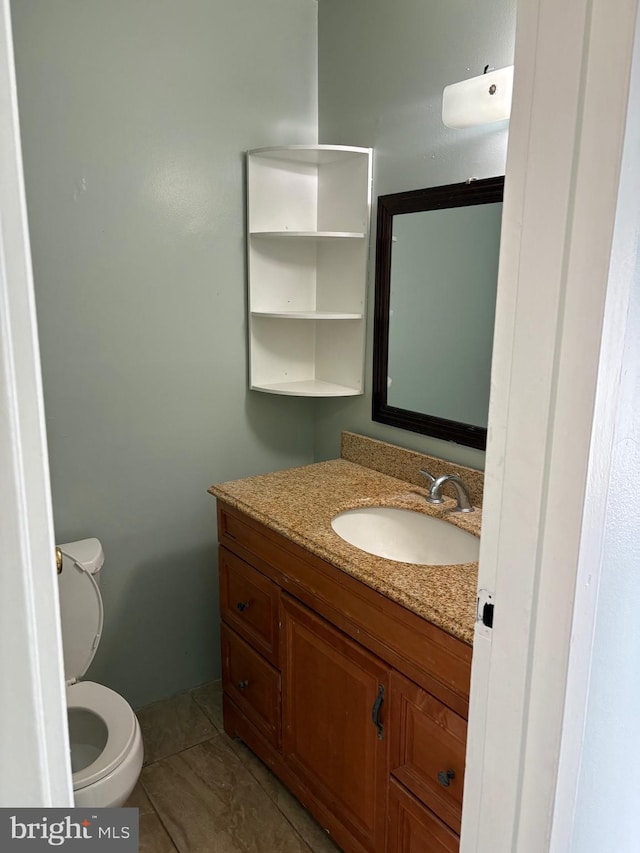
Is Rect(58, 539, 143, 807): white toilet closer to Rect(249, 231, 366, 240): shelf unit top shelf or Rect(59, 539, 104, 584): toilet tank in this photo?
Rect(59, 539, 104, 584): toilet tank

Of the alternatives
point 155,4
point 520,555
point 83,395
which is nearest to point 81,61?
point 155,4

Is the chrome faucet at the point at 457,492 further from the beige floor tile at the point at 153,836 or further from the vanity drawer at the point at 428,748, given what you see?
the beige floor tile at the point at 153,836

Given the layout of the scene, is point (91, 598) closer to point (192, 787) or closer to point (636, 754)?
point (192, 787)

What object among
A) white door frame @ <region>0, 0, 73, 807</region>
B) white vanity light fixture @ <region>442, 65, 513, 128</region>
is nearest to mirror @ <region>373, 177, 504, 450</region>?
white vanity light fixture @ <region>442, 65, 513, 128</region>

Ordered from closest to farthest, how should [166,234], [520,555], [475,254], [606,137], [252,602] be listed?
[606,137] < [520,555] < [475,254] < [252,602] < [166,234]

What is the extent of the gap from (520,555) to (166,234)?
1.59 metres

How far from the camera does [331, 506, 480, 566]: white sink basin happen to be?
1.76 m

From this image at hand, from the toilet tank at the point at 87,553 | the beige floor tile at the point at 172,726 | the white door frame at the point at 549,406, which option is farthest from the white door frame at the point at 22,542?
the beige floor tile at the point at 172,726

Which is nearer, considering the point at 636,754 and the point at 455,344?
the point at 636,754

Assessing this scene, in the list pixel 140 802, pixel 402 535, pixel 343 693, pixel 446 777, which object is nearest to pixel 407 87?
pixel 402 535

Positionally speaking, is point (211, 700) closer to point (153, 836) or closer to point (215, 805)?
point (215, 805)

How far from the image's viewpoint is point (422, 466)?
2.01m

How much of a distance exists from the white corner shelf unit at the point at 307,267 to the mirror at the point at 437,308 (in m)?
0.11

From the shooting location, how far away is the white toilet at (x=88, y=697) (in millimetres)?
1619
